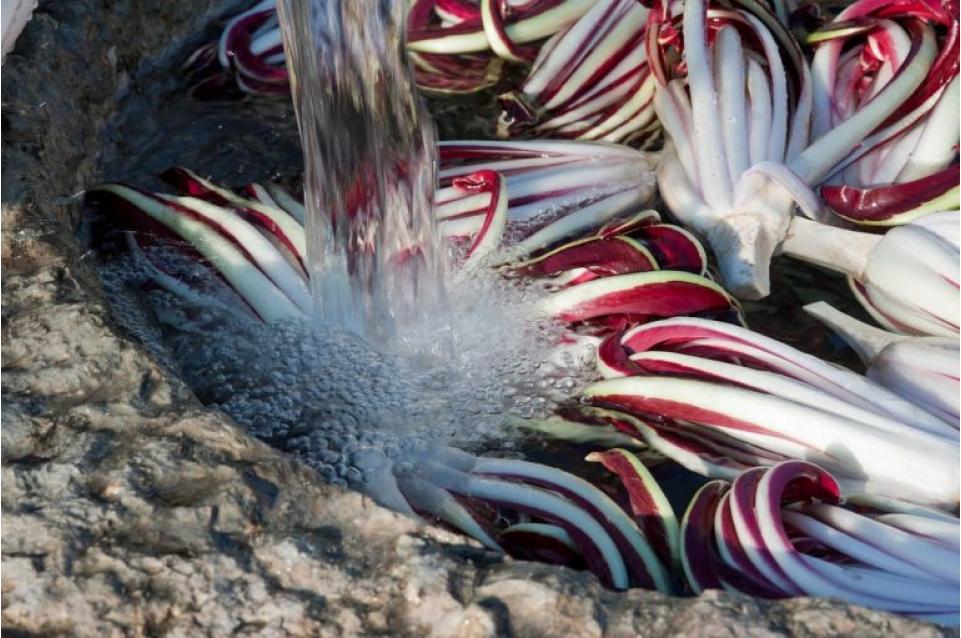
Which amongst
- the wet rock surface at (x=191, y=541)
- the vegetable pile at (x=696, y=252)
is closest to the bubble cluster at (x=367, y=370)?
the vegetable pile at (x=696, y=252)

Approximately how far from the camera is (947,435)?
2.11 metres

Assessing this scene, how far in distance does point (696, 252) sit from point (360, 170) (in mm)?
649

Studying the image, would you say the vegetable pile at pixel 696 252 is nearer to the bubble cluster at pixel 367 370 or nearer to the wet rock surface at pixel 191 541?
the bubble cluster at pixel 367 370

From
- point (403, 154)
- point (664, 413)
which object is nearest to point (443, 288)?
point (403, 154)

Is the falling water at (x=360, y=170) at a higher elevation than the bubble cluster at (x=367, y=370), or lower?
higher

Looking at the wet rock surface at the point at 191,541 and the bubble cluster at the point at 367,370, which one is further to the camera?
the bubble cluster at the point at 367,370

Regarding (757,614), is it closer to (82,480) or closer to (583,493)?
(583,493)

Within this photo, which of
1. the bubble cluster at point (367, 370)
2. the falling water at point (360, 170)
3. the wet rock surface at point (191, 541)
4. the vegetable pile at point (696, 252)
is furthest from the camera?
the falling water at point (360, 170)

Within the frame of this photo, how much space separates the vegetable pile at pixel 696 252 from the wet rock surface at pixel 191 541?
1.02 feet

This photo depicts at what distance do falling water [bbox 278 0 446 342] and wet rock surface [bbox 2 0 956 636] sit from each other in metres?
0.59

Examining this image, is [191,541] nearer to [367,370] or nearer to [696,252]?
[367,370]

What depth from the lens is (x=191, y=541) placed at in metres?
1.65

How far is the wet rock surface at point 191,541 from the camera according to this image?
1542 millimetres

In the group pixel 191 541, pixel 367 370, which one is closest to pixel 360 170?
pixel 367 370
